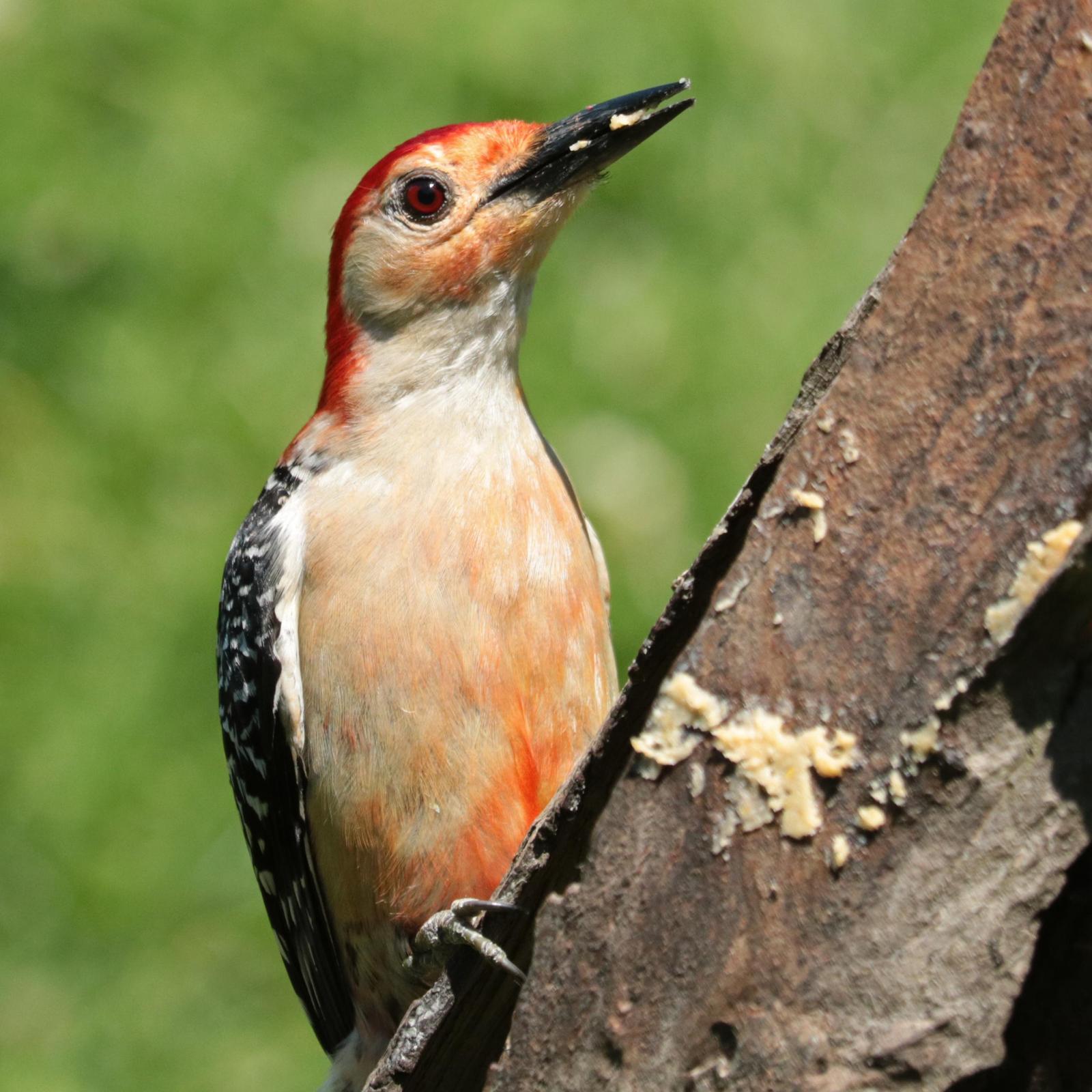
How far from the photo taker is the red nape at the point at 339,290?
221 inches

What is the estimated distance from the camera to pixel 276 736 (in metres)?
5.18

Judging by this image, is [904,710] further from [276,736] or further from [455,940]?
[276,736]

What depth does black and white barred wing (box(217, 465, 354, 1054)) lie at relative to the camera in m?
5.16

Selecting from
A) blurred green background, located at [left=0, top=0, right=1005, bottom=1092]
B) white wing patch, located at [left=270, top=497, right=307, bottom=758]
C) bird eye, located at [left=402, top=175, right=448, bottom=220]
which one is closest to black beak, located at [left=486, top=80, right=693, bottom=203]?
bird eye, located at [left=402, top=175, right=448, bottom=220]

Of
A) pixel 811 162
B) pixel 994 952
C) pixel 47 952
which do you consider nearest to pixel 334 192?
pixel 811 162

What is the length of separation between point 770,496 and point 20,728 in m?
5.75

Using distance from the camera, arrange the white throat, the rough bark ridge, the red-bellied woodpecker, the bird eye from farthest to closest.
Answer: the bird eye → the white throat → the red-bellied woodpecker → the rough bark ridge

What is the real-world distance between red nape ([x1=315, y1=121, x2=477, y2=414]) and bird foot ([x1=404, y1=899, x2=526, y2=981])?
1847 mm

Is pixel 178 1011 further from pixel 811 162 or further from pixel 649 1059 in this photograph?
pixel 811 162

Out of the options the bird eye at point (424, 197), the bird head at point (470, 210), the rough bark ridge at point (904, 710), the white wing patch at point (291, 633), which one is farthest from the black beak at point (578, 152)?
the rough bark ridge at point (904, 710)

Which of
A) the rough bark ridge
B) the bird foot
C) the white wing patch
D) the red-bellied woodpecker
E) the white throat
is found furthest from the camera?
the white throat

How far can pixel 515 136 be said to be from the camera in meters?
5.60

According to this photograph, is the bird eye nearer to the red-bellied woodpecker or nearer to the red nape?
the red-bellied woodpecker

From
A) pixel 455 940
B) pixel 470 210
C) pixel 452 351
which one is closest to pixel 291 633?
pixel 452 351
